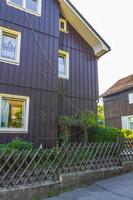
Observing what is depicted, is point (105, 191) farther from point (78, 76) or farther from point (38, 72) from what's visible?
point (78, 76)

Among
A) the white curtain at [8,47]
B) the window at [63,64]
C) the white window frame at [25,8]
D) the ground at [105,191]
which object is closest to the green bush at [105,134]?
the ground at [105,191]

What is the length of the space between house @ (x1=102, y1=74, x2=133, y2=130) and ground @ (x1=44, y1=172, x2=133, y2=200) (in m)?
15.8

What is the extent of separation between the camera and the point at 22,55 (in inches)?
394

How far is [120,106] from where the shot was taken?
79.9ft

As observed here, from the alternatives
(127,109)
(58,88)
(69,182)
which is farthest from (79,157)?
(127,109)

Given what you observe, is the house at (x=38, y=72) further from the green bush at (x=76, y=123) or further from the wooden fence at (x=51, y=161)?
the wooden fence at (x=51, y=161)

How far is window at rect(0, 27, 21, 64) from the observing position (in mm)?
9734

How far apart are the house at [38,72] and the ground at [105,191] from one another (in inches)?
137

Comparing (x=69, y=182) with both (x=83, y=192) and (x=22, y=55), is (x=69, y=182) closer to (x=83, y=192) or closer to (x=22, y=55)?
(x=83, y=192)

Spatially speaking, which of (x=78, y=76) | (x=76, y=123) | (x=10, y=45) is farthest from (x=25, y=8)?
(x=76, y=123)

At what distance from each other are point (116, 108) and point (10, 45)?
673 inches

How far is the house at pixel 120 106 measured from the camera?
23.1 metres

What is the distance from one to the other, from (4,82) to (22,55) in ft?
5.03

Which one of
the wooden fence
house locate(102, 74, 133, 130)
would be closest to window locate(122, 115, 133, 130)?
house locate(102, 74, 133, 130)
